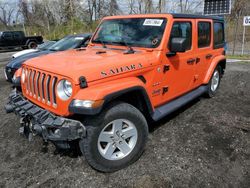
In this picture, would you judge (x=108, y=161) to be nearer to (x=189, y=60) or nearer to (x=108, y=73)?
(x=108, y=73)

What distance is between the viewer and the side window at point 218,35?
541 cm

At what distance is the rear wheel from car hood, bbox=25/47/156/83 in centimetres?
263

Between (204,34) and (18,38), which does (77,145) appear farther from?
(18,38)

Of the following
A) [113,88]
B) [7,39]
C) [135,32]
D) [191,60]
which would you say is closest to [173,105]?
[191,60]

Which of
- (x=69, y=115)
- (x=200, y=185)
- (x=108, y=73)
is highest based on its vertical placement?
A: (x=108, y=73)

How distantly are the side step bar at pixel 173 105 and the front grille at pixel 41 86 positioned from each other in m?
1.46

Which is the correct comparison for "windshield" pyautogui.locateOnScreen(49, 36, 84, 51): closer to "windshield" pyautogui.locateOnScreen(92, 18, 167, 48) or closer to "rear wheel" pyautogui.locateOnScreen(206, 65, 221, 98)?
"windshield" pyautogui.locateOnScreen(92, 18, 167, 48)

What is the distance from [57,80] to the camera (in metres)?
2.75

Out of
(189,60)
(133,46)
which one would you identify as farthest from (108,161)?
(189,60)

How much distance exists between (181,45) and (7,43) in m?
18.8

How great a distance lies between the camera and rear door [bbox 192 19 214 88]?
4.62m

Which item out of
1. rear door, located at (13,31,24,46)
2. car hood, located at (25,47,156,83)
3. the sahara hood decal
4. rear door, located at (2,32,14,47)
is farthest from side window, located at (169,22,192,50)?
rear door, located at (2,32,14,47)

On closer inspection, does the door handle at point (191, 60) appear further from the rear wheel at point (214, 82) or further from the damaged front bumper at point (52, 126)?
the damaged front bumper at point (52, 126)

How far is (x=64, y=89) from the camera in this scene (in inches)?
108
